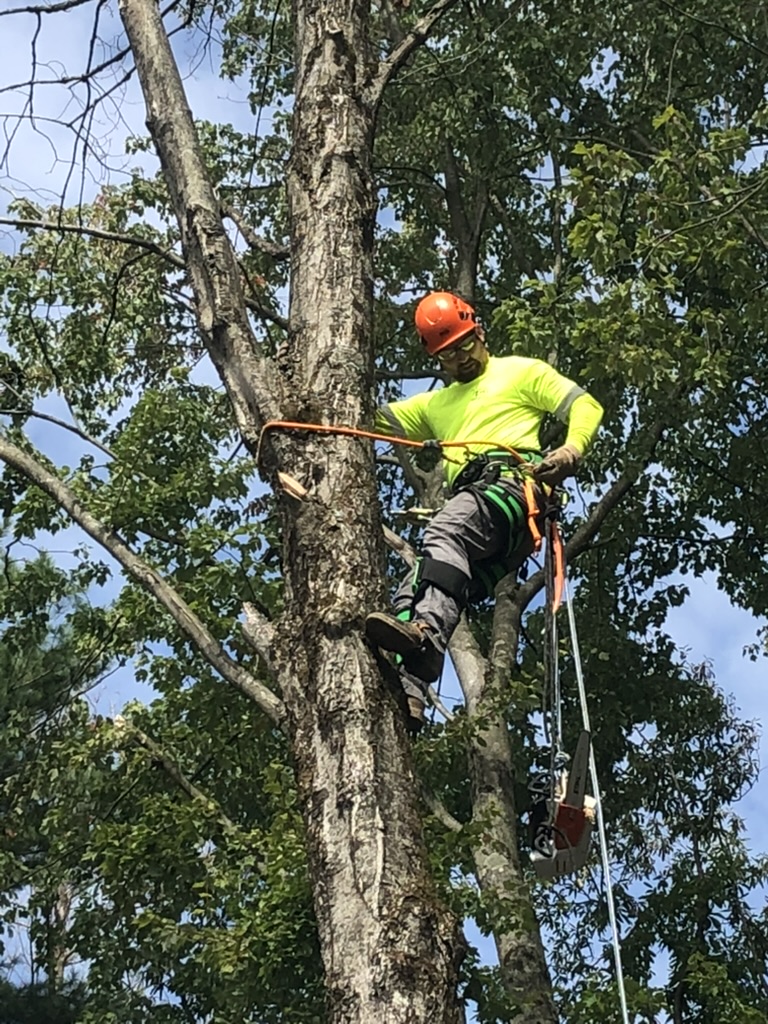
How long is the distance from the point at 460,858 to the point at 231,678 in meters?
1.74

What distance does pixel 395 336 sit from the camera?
10180 mm

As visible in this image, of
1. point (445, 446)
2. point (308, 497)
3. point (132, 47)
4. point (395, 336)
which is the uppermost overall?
point (395, 336)

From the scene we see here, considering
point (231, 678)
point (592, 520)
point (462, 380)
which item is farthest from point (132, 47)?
point (592, 520)

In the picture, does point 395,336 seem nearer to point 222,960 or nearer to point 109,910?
point 109,910

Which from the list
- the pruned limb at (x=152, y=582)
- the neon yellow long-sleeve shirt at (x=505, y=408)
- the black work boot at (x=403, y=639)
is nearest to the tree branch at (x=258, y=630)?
the black work boot at (x=403, y=639)

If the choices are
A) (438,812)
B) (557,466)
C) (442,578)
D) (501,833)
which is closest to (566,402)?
(557,466)

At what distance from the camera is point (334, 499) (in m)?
2.91

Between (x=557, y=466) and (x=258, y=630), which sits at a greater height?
(x=557, y=466)

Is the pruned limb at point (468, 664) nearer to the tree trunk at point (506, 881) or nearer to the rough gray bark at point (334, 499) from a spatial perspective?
the tree trunk at point (506, 881)

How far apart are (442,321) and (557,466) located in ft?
2.25

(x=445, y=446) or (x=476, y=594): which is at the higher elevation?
(x=445, y=446)

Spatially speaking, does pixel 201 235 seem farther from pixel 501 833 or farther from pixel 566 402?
pixel 501 833

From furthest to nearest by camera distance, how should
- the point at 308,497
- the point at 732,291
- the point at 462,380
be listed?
the point at 732,291 → the point at 462,380 → the point at 308,497

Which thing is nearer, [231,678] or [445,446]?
[445,446]
